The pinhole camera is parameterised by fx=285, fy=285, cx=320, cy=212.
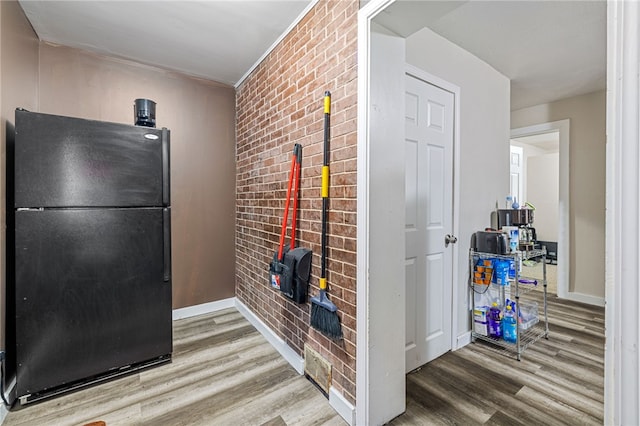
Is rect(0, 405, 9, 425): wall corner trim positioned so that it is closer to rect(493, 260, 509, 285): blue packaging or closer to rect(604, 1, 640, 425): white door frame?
rect(604, 1, 640, 425): white door frame

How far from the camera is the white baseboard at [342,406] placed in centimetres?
157

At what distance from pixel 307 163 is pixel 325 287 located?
84 cm

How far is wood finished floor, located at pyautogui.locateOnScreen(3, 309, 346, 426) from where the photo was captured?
165 centimetres

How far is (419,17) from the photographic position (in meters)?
1.42

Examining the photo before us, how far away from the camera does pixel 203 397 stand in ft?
6.03

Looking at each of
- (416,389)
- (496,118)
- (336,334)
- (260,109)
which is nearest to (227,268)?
(260,109)

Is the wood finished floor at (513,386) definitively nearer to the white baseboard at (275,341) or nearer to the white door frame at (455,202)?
the white door frame at (455,202)

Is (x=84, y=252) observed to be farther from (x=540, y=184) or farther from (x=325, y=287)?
(x=540, y=184)

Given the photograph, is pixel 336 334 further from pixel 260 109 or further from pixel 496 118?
pixel 496 118

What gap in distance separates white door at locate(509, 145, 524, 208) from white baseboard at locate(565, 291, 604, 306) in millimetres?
2792

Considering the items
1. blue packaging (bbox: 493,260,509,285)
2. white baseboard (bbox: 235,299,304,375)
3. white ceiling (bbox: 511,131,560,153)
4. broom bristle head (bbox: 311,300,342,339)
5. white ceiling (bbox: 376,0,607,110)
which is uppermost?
white ceiling (bbox: 511,131,560,153)

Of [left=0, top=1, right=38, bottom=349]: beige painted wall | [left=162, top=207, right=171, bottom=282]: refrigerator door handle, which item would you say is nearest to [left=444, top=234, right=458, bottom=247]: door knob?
[left=162, top=207, right=171, bottom=282]: refrigerator door handle

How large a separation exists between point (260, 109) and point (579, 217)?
4.14 m

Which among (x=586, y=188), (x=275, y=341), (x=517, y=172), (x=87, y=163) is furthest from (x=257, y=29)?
(x=517, y=172)
